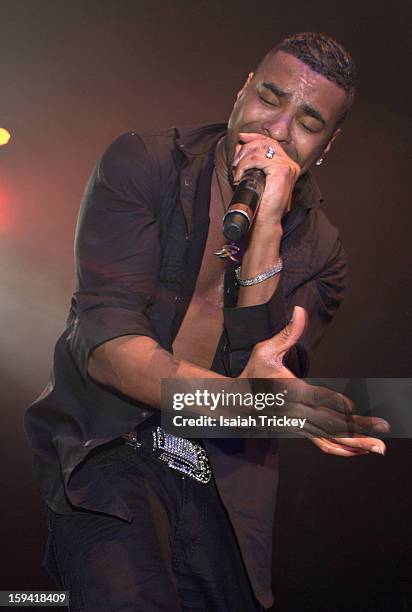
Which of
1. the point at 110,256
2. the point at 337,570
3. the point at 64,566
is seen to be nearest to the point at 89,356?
the point at 110,256

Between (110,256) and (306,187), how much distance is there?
0.59m

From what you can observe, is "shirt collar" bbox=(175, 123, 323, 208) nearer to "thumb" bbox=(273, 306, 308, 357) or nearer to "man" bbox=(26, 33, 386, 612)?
"man" bbox=(26, 33, 386, 612)

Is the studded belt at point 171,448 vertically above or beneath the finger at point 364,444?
beneath

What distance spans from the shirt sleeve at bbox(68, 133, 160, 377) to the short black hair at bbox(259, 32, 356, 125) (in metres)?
0.47

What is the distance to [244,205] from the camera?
4.83ft

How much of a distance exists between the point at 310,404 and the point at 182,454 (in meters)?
0.30

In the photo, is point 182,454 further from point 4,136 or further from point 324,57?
point 4,136

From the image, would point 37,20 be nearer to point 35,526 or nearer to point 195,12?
point 195,12

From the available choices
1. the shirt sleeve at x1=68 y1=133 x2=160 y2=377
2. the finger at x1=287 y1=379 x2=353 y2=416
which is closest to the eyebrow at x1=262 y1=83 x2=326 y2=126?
the shirt sleeve at x1=68 y1=133 x2=160 y2=377

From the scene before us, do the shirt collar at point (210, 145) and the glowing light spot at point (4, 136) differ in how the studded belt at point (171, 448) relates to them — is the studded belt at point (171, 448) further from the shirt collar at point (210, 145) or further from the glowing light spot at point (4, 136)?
the glowing light spot at point (4, 136)

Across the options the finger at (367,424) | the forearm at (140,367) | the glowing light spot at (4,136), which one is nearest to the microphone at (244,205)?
the forearm at (140,367)

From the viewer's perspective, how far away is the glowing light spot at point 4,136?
2.88 metres

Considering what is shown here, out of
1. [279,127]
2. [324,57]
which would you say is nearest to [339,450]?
[279,127]

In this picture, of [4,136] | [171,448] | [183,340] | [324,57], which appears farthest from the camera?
[4,136]
